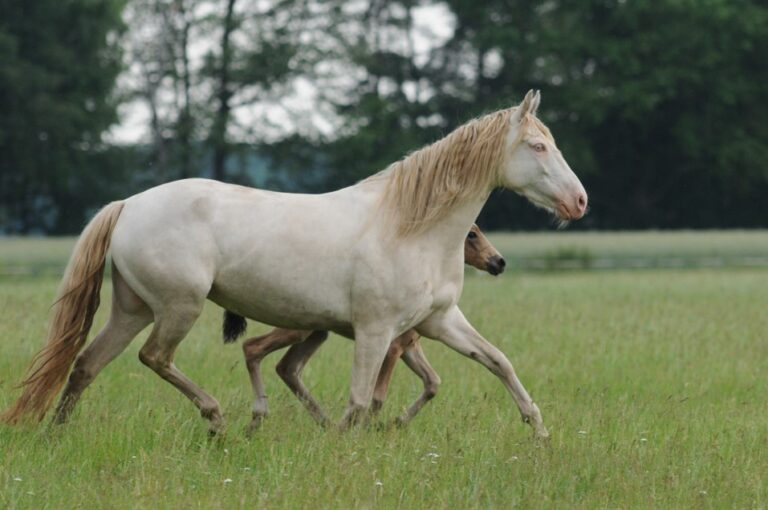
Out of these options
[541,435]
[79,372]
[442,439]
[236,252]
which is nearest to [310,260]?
[236,252]

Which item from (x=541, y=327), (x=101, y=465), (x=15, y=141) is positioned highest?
(x=101, y=465)

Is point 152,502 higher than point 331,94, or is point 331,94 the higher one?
point 152,502

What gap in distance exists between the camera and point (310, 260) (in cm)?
716

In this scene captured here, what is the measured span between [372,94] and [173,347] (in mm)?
35053

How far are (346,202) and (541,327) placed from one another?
21.3 ft

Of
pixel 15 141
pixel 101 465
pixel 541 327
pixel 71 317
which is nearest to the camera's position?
A: pixel 101 465

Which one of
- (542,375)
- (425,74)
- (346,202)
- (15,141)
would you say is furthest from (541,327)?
(425,74)

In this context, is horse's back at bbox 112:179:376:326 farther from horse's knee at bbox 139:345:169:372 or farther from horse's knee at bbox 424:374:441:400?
horse's knee at bbox 424:374:441:400

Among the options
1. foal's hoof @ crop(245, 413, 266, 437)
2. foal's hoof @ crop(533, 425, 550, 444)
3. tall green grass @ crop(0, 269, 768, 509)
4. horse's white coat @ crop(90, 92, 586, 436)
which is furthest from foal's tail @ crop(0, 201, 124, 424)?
foal's hoof @ crop(533, 425, 550, 444)

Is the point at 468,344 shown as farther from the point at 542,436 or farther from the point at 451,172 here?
the point at 451,172

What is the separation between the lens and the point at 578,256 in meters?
30.0

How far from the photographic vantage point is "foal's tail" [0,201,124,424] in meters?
7.18

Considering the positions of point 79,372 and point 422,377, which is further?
point 422,377

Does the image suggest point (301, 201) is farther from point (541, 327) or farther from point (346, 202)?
point (541, 327)
